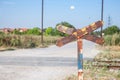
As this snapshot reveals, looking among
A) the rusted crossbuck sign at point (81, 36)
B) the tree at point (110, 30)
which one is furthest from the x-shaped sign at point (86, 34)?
the tree at point (110, 30)

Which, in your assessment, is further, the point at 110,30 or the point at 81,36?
the point at 110,30

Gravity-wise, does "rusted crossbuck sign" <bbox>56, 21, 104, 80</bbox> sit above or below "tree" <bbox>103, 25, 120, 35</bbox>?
below

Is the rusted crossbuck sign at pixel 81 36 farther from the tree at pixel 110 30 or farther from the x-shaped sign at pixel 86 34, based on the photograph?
the tree at pixel 110 30

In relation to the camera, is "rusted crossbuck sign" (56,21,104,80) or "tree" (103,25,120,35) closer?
"rusted crossbuck sign" (56,21,104,80)

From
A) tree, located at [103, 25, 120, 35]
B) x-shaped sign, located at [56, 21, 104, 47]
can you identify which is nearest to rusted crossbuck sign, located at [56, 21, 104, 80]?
x-shaped sign, located at [56, 21, 104, 47]

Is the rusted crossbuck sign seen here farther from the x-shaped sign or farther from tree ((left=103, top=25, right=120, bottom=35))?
tree ((left=103, top=25, right=120, bottom=35))

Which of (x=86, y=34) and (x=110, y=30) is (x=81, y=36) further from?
(x=110, y=30)

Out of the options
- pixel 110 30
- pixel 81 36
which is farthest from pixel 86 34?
pixel 110 30

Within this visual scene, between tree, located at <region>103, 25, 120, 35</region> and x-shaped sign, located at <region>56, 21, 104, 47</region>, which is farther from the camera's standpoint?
tree, located at <region>103, 25, 120, 35</region>

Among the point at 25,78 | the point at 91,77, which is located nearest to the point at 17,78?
the point at 25,78

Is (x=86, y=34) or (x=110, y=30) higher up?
(x=110, y=30)

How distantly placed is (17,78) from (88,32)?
4107mm

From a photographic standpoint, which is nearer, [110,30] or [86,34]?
[86,34]

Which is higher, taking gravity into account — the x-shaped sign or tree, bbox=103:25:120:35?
tree, bbox=103:25:120:35
